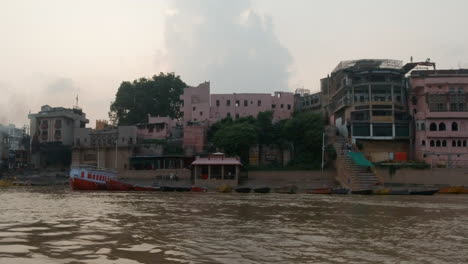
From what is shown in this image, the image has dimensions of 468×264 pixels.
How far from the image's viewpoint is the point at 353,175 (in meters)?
42.7

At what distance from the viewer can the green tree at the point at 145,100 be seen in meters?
70.4

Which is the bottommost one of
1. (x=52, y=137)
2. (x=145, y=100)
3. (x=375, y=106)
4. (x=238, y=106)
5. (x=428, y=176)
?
(x=428, y=176)

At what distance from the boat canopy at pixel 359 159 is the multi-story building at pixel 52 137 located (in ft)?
135

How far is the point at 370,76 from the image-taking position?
2104 inches

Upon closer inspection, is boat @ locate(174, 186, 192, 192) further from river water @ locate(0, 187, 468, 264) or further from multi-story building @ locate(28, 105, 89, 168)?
multi-story building @ locate(28, 105, 89, 168)

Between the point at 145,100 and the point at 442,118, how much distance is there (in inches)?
1790

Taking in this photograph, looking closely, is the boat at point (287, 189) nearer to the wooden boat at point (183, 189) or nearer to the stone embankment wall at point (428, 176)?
the wooden boat at point (183, 189)

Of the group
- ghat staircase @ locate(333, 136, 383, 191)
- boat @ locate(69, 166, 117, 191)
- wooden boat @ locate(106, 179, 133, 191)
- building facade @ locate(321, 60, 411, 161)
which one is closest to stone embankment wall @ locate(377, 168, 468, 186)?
ghat staircase @ locate(333, 136, 383, 191)

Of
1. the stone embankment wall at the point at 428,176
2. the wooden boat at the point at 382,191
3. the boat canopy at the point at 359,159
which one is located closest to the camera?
the wooden boat at the point at 382,191

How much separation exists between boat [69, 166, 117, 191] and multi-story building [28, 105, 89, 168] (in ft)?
73.3

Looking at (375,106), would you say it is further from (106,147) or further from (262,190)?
(106,147)

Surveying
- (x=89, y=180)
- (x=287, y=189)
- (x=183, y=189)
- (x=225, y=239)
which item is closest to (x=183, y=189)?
(x=183, y=189)

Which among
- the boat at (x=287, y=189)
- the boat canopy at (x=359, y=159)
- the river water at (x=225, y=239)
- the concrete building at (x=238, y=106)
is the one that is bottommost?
the boat at (x=287, y=189)

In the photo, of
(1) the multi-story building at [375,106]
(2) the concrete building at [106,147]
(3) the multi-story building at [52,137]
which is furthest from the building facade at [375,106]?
(3) the multi-story building at [52,137]
